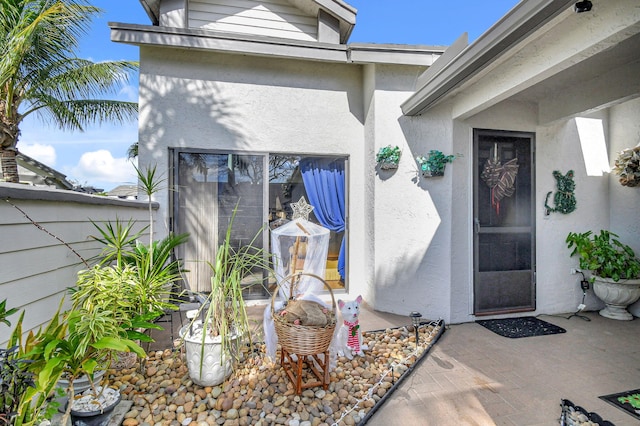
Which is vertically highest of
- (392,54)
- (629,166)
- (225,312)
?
(392,54)

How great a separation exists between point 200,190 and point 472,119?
12.6ft

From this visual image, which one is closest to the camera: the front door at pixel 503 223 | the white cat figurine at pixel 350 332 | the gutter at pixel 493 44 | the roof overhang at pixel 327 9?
the gutter at pixel 493 44

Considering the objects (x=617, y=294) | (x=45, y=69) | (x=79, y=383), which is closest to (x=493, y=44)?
(x=617, y=294)

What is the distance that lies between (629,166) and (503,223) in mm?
1636

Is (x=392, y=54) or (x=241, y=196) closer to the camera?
(x=392, y=54)

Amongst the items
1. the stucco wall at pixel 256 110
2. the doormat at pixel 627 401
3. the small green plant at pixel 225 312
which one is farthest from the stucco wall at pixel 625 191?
the small green plant at pixel 225 312

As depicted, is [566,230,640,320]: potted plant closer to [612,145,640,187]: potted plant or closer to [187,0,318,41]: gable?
[612,145,640,187]: potted plant

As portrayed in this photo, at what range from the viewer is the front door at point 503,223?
407cm

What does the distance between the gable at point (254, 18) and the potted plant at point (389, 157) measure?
221 cm

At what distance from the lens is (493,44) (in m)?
2.38

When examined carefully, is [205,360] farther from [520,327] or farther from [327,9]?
[327,9]

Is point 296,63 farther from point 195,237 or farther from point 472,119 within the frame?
point 195,237

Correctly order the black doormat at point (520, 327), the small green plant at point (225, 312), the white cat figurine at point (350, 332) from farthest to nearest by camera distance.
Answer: the black doormat at point (520, 327), the white cat figurine at point (350, 332), the small green plant at point (225, 312)

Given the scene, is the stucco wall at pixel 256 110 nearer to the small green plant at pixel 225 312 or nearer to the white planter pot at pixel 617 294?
the small green plant at pixel 225 312
